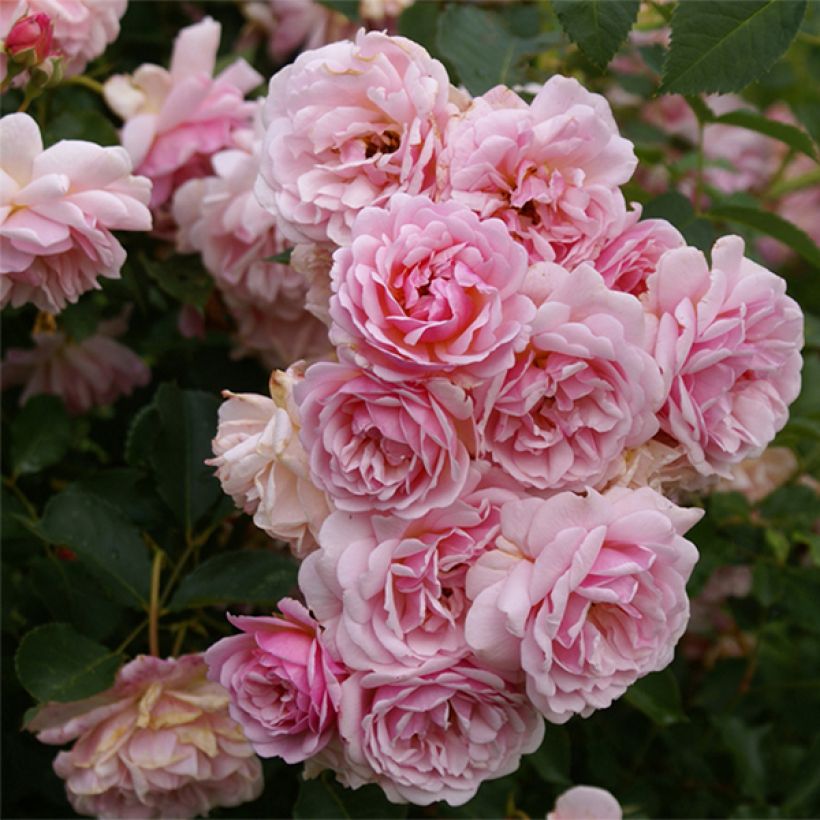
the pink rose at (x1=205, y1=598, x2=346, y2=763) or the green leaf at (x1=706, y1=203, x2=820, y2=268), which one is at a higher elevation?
the green leaf at (x1=706, y1=203, x2=820, y2=268)

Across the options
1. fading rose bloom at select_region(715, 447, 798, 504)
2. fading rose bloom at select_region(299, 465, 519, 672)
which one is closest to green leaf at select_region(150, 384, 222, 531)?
fading rose bloom at select_region(299, 465, 519, 672)

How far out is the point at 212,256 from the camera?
1.19 metres

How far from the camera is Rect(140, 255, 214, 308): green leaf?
1.17 m

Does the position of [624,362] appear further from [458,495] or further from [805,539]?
[805,539]

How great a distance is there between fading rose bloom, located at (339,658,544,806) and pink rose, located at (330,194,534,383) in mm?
182

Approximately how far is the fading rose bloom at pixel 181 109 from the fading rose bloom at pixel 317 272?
38 centimetres

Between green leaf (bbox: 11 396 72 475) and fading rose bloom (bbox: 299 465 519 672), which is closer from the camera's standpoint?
fading rose bloom (bbox: 299 465 519 672)

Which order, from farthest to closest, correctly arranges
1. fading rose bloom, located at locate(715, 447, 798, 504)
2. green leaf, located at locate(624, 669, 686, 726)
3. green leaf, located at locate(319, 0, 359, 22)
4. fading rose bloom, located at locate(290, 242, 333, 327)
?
fading rose bloom, located at locate(715, 447, 798, 504) < green leaf, located at locate(319, 0, 359, 22) < green leaf, located at locate(624, 669, 686, 726) < fading rose bloom, located at locate(290, 242, 333, 327)

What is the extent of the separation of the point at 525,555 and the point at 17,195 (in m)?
0.48

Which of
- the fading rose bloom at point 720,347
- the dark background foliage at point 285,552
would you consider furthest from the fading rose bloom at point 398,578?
the dark background foliage at point 285,552

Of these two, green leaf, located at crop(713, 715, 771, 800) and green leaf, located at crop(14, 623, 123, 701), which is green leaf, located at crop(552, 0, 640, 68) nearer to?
green leaf, located at crop(14, 623, 123, 701)

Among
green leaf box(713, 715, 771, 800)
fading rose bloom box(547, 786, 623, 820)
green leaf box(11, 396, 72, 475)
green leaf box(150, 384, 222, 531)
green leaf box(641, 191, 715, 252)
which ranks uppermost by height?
green leaf box(641, 191, 715, 252)

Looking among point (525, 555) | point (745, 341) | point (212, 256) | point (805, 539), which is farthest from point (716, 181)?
point (525, 555)

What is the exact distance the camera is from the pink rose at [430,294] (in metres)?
0.68
